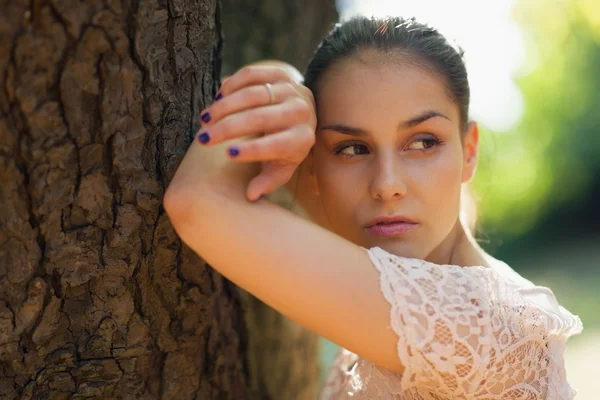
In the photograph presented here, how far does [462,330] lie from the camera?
1.50 meters

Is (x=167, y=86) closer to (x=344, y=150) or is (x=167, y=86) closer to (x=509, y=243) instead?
(x=344, y=150)

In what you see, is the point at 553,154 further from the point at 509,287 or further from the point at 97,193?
the point at 97,193

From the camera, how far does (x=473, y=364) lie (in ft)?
4.93

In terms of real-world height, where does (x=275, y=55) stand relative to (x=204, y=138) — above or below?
below

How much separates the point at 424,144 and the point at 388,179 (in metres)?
0.22

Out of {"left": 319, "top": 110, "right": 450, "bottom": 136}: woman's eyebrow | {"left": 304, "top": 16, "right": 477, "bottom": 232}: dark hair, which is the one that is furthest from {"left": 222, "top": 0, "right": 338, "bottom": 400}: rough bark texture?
{"left": 319, "top": 110, "right": 450, "bottom": 136}: woman's eyebrow

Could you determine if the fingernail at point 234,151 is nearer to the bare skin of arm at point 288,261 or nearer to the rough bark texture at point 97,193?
the bare skin of arm at point 288,261

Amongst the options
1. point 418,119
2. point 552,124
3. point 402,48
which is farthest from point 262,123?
point 552,124

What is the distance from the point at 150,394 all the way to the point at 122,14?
1.08 metres

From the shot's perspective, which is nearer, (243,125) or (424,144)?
(243,125)

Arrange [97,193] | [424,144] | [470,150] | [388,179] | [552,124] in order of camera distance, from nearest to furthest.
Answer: [97,193], [388,179], [424,144], [470,150], [552,124]

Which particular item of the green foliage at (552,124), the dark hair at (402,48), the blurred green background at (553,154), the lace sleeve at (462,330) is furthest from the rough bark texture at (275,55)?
the green foliage at (552,124)

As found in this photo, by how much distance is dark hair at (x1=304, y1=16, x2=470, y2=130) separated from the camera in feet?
6.48

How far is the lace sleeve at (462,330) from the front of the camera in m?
1.47
